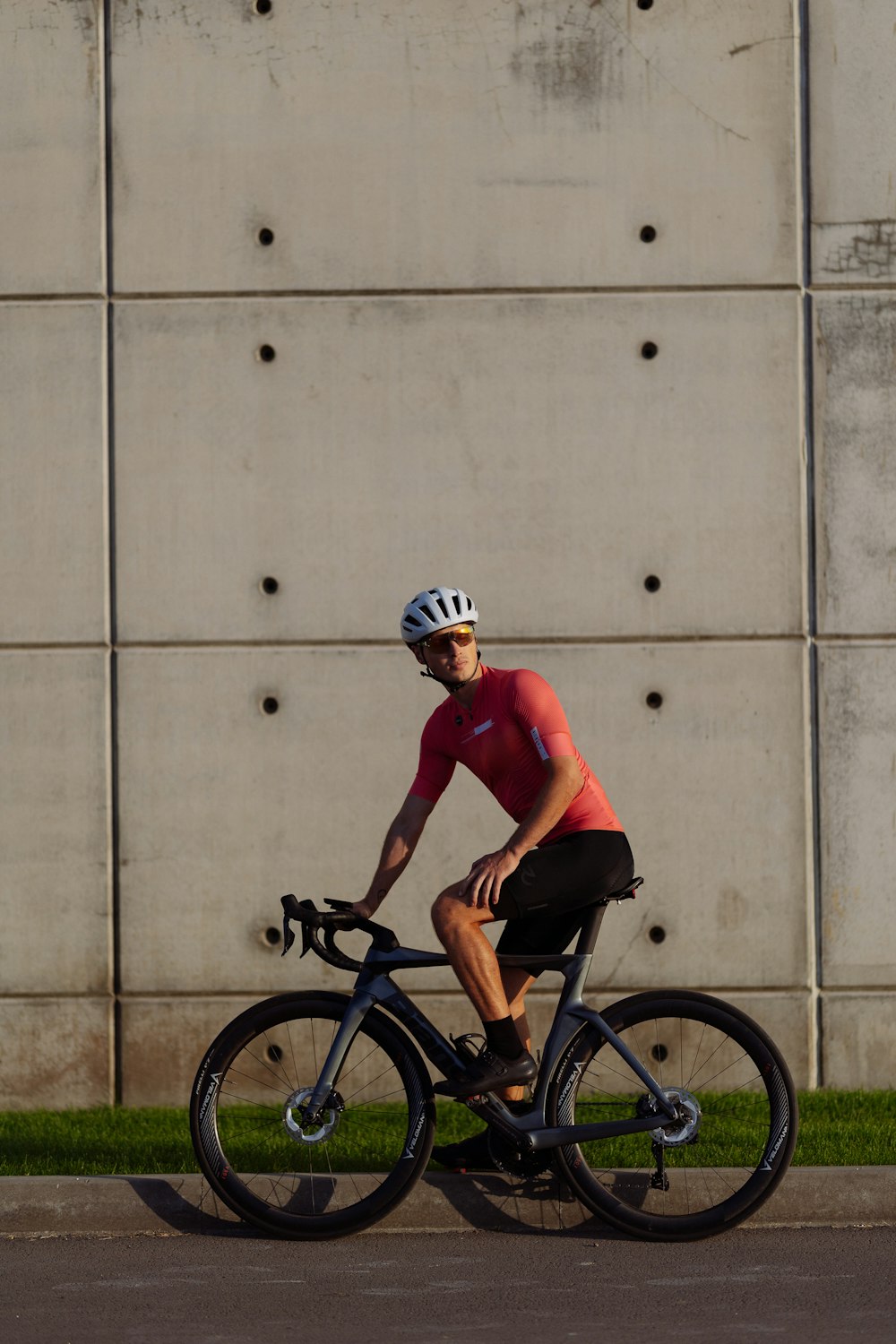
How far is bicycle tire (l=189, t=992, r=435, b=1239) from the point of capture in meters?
4.87

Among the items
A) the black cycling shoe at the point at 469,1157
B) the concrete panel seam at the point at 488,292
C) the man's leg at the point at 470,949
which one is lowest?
the black cycling shoe at the point at 469,1157

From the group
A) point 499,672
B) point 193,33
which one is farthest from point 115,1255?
point 193,33

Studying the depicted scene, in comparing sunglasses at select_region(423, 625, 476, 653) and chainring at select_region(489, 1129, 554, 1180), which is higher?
sunglasses at select_region(423, 625, 476, 653)

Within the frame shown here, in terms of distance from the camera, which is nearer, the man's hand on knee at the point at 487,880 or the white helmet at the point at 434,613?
the man's hand on knee at the point at 487,880

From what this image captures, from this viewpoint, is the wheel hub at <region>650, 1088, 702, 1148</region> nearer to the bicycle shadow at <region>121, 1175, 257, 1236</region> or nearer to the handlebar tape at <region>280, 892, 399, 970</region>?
the handlebar tape at <region>280, 892, 399, 970</region>

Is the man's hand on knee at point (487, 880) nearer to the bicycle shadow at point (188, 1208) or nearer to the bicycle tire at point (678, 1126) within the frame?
the bicycle tire at point (678, 1126)

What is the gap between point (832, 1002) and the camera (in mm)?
6840

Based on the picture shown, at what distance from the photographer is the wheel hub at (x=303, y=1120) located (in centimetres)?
488

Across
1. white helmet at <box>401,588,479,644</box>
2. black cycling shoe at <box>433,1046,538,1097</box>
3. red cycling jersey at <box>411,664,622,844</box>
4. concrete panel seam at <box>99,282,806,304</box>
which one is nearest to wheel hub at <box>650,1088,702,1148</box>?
black cycling shoe at <box>433,1046,538,1097</box>

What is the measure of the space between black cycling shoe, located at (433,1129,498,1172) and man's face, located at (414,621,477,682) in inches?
60.6

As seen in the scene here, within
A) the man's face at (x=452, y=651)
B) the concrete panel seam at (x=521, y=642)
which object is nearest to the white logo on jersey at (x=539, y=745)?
the man's face at (x=452, y=651)

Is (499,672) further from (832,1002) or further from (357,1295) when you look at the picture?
(832,1002)

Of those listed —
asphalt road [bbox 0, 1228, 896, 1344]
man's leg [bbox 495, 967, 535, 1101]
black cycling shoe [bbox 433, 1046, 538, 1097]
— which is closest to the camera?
asphalt road [bbox 0, 1228, 896, 1344]

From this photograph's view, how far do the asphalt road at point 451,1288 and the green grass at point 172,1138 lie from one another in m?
0.45
